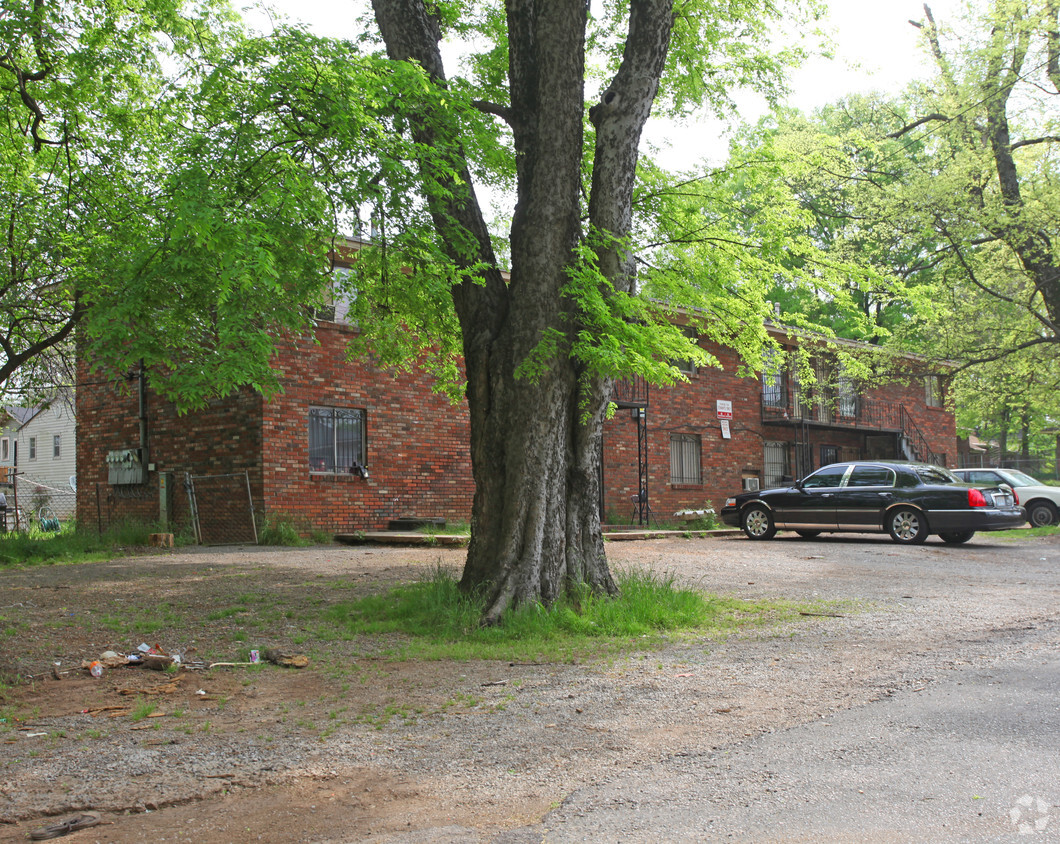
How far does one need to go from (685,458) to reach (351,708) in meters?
20.0

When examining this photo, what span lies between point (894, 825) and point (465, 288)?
636cm

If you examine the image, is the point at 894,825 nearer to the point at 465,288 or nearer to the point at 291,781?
the point at 291,781

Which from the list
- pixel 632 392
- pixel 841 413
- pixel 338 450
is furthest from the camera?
pixel 841 413

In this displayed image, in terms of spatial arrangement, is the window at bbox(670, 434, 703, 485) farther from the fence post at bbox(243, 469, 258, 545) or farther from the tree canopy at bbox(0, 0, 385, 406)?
the tree canopy at bbox(0, 0, 385, 406)

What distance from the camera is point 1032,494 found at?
23031mm

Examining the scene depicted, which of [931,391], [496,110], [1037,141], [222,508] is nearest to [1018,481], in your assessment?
[1037,141]

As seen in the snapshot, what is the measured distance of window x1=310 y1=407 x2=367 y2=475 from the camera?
1759 cm

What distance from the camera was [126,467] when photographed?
64.7 feet

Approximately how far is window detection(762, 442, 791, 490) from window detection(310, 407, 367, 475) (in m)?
13.7

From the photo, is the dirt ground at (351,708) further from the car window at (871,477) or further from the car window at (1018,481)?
the car window at (1018,481)

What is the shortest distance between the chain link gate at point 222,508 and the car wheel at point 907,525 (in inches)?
Result: 473

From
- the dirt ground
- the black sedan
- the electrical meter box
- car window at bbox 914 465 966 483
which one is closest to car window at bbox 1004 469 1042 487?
the black sedan

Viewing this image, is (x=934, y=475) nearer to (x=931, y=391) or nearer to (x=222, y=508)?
(x=222, y=508)

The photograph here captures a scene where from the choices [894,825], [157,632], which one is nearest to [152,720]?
[157,632]
